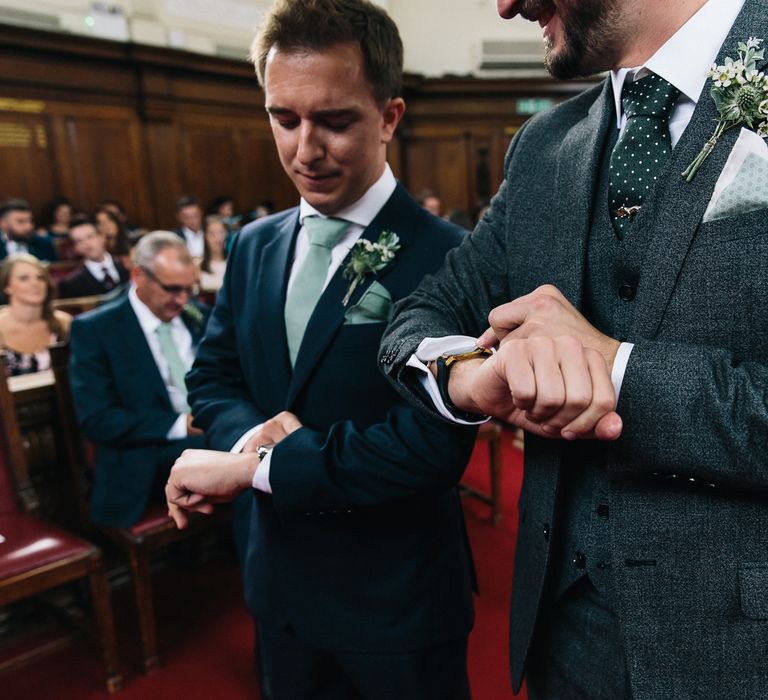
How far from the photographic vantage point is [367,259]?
1289 mm

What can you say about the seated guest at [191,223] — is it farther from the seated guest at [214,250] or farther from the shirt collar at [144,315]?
the shirt collar at [144,315]

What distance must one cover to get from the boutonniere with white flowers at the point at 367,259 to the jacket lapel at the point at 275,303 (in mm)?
158

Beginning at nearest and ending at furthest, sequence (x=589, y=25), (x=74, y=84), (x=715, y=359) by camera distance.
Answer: (x=715, y=359) < (x=589, y=25) < (x=74, y=84)

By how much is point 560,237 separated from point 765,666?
61 cm

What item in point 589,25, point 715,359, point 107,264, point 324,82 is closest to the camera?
point 715,359

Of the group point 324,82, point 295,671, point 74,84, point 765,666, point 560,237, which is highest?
point 74,84

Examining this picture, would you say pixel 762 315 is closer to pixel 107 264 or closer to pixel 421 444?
pixel 421 444

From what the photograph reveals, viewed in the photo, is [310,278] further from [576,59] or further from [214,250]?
[214,250]

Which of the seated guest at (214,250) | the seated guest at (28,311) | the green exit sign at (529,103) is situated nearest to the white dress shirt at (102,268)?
the seated guest at (214,250)

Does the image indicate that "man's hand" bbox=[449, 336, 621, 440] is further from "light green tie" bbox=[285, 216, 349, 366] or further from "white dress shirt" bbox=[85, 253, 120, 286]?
"white dress shirt" bbox=[85, 253, 120, 286]

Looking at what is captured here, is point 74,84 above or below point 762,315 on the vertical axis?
above

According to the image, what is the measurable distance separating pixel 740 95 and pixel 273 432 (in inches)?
34.6

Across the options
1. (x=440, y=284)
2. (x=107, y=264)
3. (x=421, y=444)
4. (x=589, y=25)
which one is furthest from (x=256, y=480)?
(x=107, y=264)

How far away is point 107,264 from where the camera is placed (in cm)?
647
